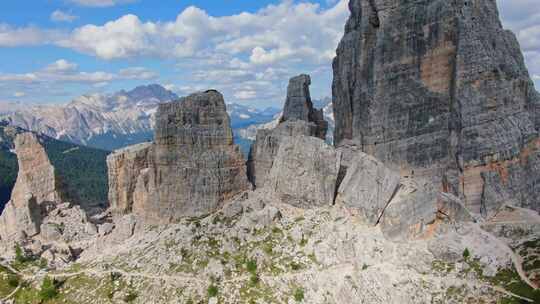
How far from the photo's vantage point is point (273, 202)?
244 ft

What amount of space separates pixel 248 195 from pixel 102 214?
35.9 m

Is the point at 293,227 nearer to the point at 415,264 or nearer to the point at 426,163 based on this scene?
the point at 415,264

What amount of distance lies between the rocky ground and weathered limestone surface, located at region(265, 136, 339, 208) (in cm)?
183

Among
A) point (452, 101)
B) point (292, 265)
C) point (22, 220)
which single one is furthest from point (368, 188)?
point (22, 220)

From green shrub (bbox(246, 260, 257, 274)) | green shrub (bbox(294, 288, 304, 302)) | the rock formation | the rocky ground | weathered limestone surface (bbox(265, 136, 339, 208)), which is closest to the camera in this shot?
the rocky ground

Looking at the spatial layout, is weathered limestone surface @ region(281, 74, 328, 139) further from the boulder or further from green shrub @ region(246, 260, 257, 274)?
green shrub @ region(246, 260, 257, 274)

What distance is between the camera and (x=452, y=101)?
7594 cm

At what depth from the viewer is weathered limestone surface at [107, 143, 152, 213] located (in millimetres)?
84750

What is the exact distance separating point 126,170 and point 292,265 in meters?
37.7

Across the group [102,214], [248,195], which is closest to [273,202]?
[248,195]

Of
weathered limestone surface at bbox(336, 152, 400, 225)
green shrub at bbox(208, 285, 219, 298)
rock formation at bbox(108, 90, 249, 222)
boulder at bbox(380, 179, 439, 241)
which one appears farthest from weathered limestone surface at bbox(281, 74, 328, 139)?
green shrub at bbox(208, 285, 219, 298)

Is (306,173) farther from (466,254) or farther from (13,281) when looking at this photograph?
(13,281)

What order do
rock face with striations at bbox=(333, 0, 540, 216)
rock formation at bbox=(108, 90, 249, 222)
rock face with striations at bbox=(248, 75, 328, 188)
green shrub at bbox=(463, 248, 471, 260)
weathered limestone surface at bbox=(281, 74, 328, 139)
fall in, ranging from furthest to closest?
weathered limestone surface at bbox=(281, 74, 328, 139) → rock face with striations at bbox=(248, 75, 328, 188) → rock formation at bbox=(108, 90, 249, 222) → rock face with striations at bbox=(333, 0, 540, 216) → green shrub at bbox=(463, 248, 471, 260)

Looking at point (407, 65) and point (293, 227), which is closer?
point (293, 227)
